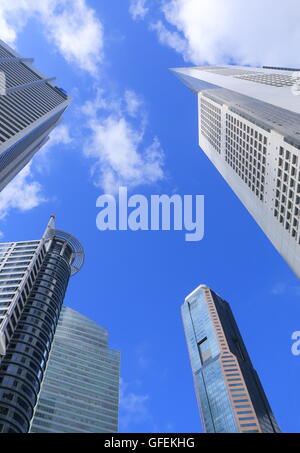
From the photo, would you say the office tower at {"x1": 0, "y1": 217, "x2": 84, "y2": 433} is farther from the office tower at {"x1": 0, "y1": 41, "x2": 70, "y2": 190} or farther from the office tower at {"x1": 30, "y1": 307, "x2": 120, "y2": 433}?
the office tower at {"x1": 30, "y1": 307, "x2": 120, "y2": 433}

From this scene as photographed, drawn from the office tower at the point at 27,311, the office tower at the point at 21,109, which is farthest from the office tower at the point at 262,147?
the office tower at the point at 27,311

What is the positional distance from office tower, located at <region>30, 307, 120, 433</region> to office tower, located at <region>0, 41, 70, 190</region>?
69.3 meters

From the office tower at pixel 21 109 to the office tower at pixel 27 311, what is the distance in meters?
26.0

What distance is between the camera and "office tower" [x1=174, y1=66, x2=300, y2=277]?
58.8 meters

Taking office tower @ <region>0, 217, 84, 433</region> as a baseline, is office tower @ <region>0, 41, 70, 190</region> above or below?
above

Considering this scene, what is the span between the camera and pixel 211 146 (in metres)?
108

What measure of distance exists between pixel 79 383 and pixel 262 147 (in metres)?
106

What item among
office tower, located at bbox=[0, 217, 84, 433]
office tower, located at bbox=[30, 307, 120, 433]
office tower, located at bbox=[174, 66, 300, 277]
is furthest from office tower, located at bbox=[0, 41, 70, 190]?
office tower, located at bbox=[30, 307, 120, 433]

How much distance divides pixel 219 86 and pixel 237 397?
13757 cm

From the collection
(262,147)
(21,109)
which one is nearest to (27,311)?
(21,109)

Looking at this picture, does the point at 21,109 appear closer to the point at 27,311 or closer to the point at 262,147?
the point at 27,311

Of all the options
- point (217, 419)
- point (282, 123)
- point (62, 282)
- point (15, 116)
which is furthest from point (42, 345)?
point (217, 419)
